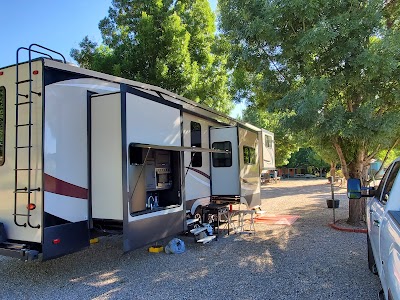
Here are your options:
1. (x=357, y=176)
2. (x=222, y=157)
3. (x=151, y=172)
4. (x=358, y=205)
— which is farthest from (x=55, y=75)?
(x=358, y=205)

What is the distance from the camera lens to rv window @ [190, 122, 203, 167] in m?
7.99

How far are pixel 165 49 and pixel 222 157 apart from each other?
15.9ft

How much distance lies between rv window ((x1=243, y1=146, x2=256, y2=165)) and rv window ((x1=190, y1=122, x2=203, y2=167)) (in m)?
1.59

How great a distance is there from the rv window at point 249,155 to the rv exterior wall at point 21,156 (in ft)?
19.2

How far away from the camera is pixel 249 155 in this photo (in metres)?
9.83

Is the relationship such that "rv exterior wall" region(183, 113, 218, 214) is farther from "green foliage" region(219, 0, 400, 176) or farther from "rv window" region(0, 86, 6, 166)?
"rv window" region(0, 86, 6, 166)

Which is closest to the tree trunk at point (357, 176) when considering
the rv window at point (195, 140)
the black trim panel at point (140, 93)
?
the rv window at point (195, 140)

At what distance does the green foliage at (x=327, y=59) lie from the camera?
Answer: 6902mm

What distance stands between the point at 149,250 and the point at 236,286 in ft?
7.76

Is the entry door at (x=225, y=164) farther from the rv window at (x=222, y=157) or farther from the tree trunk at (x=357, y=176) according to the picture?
the tree trunk at (x=357, y=176)

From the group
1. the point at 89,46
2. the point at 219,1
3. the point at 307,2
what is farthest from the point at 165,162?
the point at 89,46

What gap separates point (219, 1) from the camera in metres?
9.02

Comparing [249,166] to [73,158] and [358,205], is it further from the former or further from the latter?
[73,158]

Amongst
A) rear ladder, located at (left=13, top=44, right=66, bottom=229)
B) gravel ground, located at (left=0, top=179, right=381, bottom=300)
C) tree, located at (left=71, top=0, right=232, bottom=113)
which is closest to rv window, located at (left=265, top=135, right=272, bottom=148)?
tree, located at (left=71, top=0, right=232, bottom=113)
